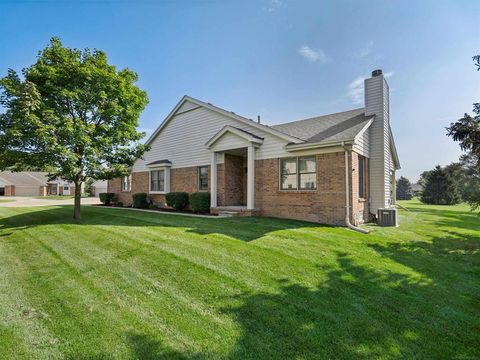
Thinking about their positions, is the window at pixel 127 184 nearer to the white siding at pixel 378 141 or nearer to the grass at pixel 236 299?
the grass at pixel 236 299

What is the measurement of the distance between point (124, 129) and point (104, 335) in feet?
32.1

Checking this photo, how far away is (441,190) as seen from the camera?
3684 centimetres

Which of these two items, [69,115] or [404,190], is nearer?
[69,115]

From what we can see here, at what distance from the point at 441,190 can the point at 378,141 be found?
3339 cm

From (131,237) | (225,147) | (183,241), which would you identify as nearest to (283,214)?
(225,147)

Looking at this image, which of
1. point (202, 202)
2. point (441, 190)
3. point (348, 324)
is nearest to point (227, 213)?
point (202, 202)

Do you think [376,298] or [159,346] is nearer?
[159,346]

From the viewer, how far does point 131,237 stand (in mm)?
7484

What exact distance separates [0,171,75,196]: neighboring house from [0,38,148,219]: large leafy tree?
1851 inches

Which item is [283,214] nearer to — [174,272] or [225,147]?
[225,147]

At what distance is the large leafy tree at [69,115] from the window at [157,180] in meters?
5.48

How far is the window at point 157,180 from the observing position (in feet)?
56.8

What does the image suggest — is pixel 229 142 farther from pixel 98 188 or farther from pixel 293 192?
pixel 98 188

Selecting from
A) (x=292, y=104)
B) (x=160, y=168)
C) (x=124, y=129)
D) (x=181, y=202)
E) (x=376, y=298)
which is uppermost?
(x=292, y=104)
